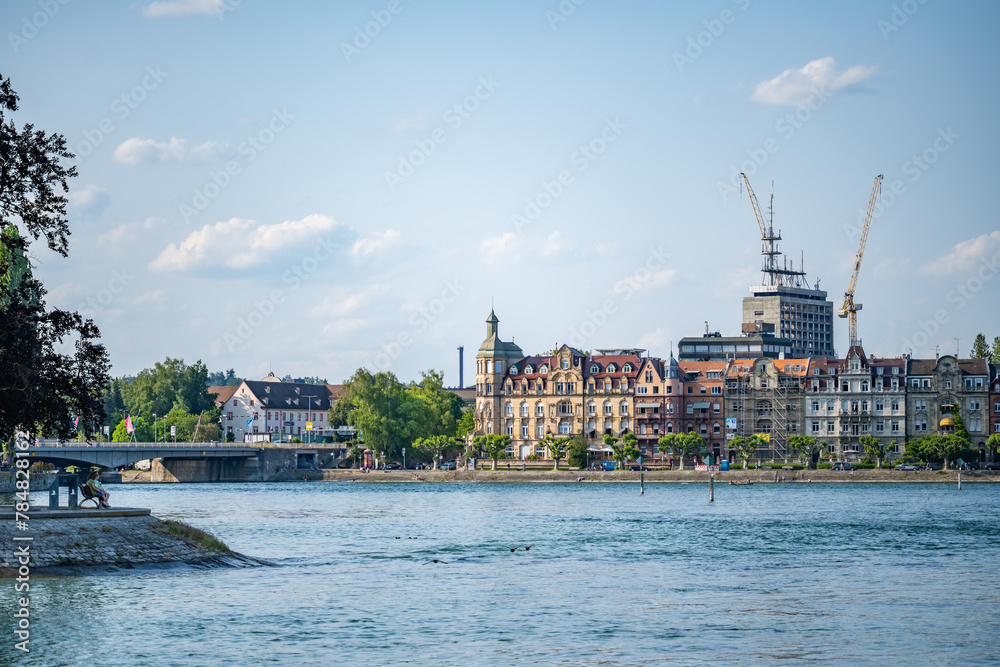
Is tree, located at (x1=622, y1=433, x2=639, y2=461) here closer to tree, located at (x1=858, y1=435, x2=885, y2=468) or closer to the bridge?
tree, located at (x1=858, y1=435, x2=885, y2=468)

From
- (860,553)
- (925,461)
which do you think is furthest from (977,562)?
(925,461)

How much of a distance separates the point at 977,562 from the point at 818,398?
127830mm

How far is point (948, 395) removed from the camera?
17888 cm

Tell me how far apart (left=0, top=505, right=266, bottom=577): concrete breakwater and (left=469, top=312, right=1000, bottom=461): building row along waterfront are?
14106 centimetres

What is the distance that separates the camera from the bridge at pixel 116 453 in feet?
509

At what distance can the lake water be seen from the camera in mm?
35812

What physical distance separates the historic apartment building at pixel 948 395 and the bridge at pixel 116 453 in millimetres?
97034

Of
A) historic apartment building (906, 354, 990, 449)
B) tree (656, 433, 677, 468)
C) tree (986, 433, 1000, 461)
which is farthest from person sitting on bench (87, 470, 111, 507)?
historic apartment building (906, 354, 990, 449)

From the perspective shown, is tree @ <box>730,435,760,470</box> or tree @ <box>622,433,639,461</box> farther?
tree @ <box>622,433,639,461</box>

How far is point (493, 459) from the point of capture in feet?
621

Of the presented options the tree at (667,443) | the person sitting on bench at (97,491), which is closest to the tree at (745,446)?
the tree at (667,443)

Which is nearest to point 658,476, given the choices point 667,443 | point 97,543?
point 667,443

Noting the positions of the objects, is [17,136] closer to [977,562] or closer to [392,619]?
[392,619]

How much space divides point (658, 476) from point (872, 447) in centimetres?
3007
